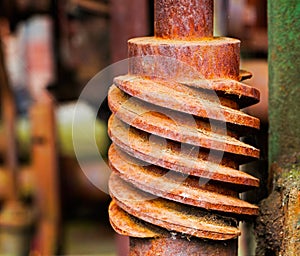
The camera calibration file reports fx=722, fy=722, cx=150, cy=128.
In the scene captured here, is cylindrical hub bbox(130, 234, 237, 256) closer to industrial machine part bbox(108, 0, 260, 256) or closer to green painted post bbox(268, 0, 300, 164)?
industrial machine part bbox(108, 0, 260, 256)

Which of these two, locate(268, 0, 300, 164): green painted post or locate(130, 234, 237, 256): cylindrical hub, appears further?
locate(268, 0, 300, 164): green painted post

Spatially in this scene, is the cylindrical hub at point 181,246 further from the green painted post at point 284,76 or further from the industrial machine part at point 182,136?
the green painted post at point 284,76

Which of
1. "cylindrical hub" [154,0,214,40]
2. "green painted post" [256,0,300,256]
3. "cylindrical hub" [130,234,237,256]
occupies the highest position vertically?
"cylindrical hub" [154,0,214,40]

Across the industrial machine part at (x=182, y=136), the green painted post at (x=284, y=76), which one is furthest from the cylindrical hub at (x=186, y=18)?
the green painted post at (x=284, y=76)

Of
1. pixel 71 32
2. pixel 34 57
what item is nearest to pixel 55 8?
pixel 71 32

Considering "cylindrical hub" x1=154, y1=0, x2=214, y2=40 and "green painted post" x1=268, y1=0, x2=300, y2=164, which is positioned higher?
"cylindrical hub" x1=154, y1=0, x2=214, y2=40

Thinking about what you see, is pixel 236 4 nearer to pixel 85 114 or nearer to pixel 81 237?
pixel 81 237

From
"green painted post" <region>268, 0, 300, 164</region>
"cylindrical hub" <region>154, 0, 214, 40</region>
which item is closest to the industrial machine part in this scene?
"cylindrical hub" <region>154, 0, 214, 40</region>
